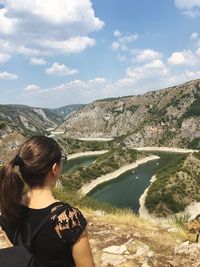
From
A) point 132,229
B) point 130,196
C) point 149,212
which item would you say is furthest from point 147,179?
point 132,229

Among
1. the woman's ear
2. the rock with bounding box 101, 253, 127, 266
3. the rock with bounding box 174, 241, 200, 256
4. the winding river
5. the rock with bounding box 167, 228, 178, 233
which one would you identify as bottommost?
the winding river

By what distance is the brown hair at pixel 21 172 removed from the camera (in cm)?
445

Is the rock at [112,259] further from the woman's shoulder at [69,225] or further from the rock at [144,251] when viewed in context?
the woman's shoulder at [69,225]

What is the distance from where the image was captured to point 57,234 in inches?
165

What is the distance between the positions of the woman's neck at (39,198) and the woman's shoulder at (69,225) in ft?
0.97

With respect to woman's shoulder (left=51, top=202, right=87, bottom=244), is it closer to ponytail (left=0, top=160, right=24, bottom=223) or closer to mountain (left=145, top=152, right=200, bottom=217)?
ponytail (left=0, top=160, right=24, bottom=223)

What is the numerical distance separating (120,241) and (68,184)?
412ft

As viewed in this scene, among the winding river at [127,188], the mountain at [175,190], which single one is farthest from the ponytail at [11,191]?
the mountain at [175,190]

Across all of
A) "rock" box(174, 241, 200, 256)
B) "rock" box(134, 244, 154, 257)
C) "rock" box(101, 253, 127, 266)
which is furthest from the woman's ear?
"rock" box(174, 241, 200, 256)

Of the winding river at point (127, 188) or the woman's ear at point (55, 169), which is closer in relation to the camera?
the woman's ear at point (55, 169)

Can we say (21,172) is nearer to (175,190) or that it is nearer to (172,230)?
(172,230)

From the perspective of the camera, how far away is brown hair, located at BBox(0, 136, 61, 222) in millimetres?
4449

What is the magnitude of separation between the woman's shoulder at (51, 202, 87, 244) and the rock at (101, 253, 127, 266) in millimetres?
6074

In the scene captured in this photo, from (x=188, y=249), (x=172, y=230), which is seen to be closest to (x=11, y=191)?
(x=188, y=249)
